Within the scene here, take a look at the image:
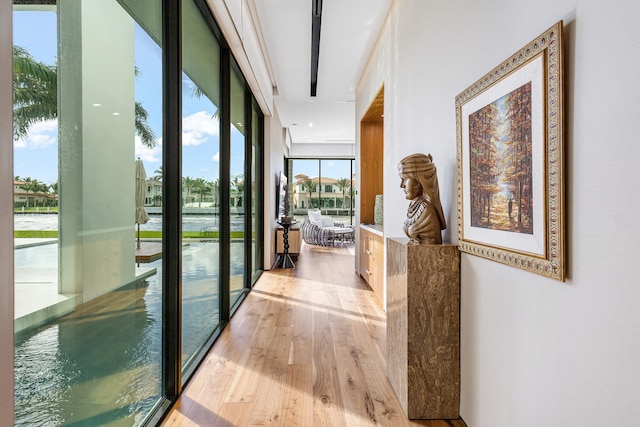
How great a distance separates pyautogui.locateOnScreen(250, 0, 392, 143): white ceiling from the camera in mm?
3387

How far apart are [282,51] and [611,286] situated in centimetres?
422

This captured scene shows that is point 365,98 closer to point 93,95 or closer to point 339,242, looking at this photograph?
point 93,95

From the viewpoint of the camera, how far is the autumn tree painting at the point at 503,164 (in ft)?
4.13

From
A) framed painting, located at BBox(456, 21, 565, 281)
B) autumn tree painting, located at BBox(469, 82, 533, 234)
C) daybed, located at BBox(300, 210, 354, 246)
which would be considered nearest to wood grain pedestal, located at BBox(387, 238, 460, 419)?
framed painting, located at BBox(456, 21, 565, 281)

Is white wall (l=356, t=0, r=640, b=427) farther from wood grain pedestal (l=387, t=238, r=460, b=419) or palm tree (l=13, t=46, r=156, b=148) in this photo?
palm tree (l=13, t=46, r=156, b=148)

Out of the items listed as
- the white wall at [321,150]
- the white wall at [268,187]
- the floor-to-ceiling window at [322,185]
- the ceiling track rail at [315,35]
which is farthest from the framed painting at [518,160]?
the floor-to-ceiling window at [322,185]

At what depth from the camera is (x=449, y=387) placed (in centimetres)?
188

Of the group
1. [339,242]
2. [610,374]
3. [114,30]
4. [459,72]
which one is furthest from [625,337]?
[339,242]

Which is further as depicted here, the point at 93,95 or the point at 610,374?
the point at 93,95

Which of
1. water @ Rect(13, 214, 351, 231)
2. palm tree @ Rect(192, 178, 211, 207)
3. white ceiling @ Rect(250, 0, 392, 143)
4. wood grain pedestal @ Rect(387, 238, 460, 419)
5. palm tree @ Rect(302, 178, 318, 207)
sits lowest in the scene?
wood grain pedestal @ Rect(387, 238, 460, 419)

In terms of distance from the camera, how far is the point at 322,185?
11.7m

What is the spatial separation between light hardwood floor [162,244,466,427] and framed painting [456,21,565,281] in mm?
1075

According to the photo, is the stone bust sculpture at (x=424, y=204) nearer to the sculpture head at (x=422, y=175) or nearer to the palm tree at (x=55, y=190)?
the sculpture head at (x=422, y=175)

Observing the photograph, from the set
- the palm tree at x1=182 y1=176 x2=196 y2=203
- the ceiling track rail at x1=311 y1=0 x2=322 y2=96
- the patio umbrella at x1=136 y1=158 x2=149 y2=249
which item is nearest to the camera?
the patio umbrella at x1=136 y1=158 x2=149 y2=249
